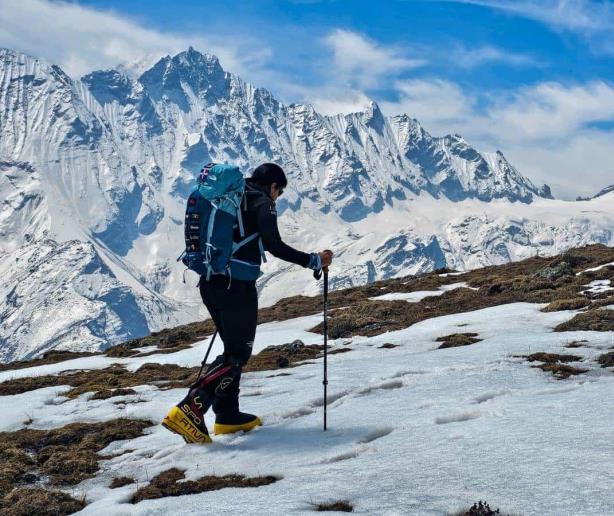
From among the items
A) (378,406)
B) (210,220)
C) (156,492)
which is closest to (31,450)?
(156,492)

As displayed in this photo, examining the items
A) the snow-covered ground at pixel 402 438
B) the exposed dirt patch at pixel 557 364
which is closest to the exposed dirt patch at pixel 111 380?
the snow-covered ground at pixel 402 438

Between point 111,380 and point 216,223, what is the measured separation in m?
9.20

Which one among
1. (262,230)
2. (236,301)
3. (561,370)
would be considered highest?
(262,230)

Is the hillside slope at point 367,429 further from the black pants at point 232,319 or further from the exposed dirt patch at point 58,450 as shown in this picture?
the black pants at point 232,319

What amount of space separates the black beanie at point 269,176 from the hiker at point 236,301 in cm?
2

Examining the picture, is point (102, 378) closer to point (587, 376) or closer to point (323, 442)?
point (323, 442)

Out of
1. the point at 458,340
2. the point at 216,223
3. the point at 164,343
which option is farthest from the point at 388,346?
the point at 164,343

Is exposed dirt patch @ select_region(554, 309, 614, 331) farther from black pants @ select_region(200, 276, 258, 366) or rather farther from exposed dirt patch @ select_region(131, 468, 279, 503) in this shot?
exposed dirt patch @ select_region(131, 468, 279, 503)

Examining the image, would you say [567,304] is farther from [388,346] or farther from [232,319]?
[232,319]

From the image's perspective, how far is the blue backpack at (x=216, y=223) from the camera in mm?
10672

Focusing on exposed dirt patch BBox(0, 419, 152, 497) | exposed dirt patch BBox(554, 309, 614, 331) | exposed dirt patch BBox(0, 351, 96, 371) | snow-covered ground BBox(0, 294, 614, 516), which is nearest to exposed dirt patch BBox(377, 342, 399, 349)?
snow-covered ground BBox(0, 294, 614, 516)

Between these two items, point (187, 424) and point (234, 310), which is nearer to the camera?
point (187, 424)

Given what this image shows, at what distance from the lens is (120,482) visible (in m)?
9.61

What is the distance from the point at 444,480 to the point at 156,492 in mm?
3540
